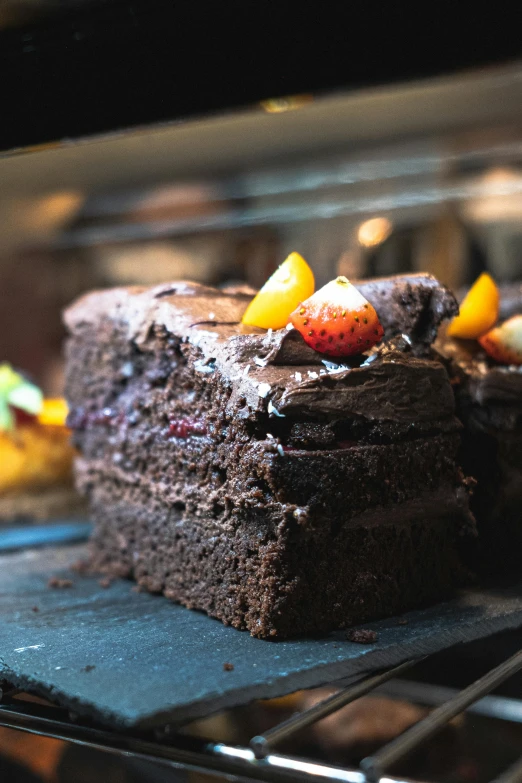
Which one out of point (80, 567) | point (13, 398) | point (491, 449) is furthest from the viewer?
point (13, 398)

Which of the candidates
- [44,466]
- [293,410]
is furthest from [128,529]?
[293,410]

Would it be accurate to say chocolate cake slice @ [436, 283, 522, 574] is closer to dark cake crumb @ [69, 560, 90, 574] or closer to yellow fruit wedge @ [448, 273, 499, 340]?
yellow fruit wedge @ [448, 273, 499, 340]

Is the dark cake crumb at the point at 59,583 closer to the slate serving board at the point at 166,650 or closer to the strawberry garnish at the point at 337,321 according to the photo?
the slate serving board at the point at 166,650

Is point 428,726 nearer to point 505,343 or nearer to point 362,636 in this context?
point 362,636

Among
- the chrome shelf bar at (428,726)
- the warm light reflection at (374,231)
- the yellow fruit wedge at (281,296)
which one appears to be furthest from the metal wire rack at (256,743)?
the warm light reflection at (374,231)

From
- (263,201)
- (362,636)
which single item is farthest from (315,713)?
(263,201)
